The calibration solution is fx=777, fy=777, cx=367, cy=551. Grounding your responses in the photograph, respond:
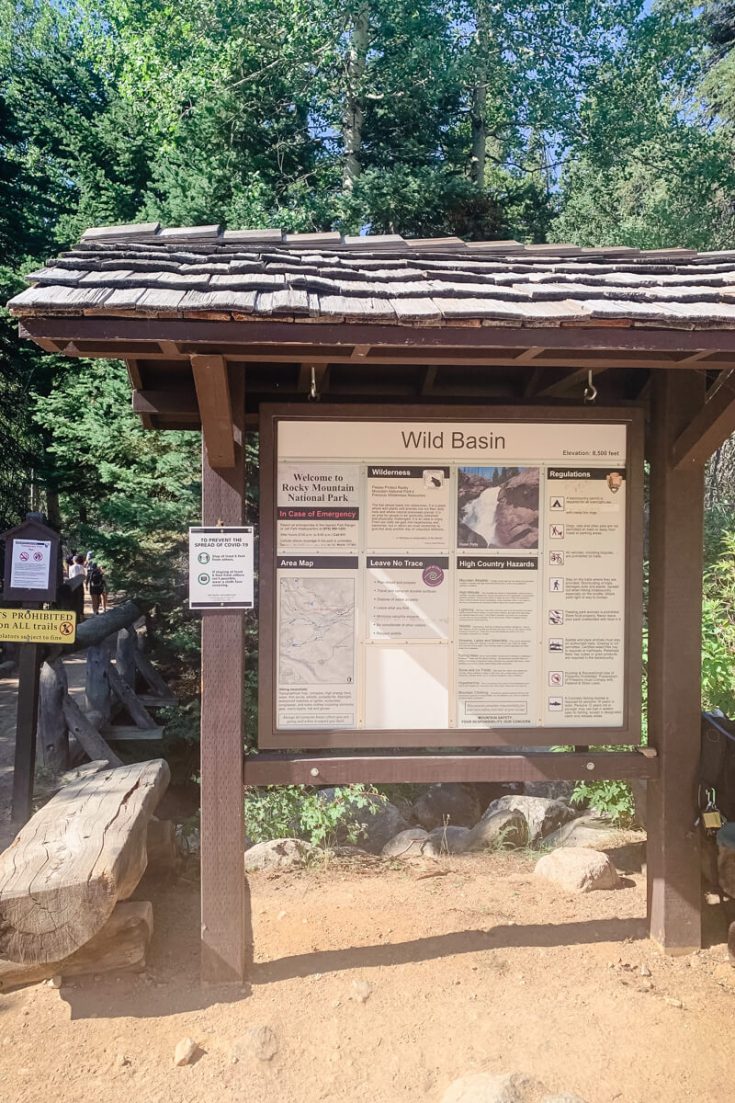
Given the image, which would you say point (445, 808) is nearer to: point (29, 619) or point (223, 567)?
point (29, 619)

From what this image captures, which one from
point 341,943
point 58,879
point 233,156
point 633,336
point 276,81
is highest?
point 276,81

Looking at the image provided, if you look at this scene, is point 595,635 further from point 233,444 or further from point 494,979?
point 233,444

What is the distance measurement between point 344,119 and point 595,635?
46.5 ft

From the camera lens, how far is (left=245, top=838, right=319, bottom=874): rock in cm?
503

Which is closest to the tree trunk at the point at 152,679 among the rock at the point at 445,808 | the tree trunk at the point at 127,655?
the tree trunk at the point at 127,655

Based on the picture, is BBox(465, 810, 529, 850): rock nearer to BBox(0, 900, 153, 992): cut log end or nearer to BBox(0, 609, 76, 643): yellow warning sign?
BBox(0, 900, 153, 992): cut log end

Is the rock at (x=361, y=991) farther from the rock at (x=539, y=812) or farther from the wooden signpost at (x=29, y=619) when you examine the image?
the wooden signpost at (x=29, y=619)

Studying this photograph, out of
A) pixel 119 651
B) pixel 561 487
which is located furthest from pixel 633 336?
pixel 119 651

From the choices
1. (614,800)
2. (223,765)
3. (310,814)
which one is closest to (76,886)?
(223,765)

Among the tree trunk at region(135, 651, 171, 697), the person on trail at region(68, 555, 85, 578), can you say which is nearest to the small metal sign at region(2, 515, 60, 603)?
the tree trunk at region(135, 651, 171, 697)

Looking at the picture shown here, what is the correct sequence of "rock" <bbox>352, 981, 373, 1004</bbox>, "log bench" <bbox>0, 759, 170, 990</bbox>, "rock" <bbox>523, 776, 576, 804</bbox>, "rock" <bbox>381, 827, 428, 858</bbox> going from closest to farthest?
1. "log bench" <bbox>0, 759, 170, 990</bbox>
2. "rock" <bbox>352, 981, 373, 1004</bbox>
3. "rock" <bbox>381, 827, 428, 858</bbox>
4. "rock" <bbox>523, 776, 576, 804</bbox>

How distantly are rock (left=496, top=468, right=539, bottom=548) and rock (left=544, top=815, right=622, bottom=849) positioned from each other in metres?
2.71

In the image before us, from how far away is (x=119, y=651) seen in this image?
32.5 ft

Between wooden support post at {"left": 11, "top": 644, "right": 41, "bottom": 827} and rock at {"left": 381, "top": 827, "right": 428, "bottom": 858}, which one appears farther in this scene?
rock at {"left": 381, "top": 827, "right": 428, "bottom": 858}
